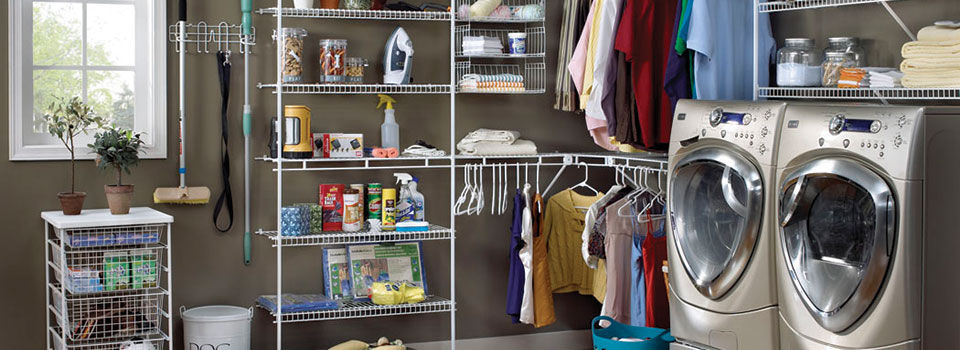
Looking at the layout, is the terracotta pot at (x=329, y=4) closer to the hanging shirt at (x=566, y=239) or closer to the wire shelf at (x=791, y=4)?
the hanging shirt at (x=566, y=239)

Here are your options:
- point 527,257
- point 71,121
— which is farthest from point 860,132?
point 71,121

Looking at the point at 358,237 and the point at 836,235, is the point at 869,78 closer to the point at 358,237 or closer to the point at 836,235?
the point at 836,235

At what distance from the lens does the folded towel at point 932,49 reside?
3.02 m

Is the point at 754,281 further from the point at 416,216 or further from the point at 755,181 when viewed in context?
the point at 416,216

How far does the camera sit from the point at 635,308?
4164 mm

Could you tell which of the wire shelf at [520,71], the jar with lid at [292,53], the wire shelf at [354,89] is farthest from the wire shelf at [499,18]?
the jar with lid at [292,53]

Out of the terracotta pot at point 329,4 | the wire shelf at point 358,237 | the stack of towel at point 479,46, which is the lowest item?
the wire shelf at point 358,237

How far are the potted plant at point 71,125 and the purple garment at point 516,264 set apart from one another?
6.17 ft

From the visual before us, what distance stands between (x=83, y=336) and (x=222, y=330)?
1.88 ft

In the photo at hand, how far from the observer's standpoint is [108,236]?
4016 millimetres

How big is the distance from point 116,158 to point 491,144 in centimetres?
168

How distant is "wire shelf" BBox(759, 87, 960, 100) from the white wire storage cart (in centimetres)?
244

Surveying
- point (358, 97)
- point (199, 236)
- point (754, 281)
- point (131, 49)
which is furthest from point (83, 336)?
point (754, 281)

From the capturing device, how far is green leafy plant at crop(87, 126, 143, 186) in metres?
4.14
